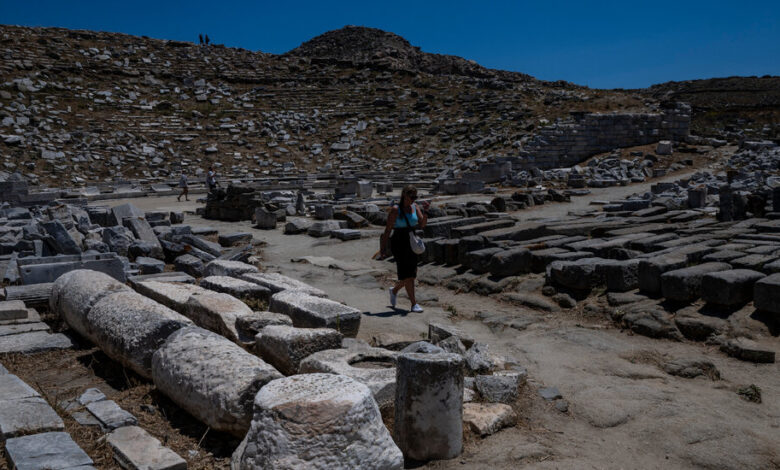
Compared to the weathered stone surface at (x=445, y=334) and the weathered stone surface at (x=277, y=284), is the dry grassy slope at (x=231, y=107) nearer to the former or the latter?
the weathered stone surface at (x=277, y=284)

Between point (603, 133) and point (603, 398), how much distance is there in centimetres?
2710

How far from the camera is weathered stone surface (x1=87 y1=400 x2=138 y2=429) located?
4.61 meters

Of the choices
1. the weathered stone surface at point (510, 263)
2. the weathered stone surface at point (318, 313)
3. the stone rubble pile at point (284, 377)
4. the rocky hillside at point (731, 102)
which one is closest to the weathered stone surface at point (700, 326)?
the stone rubble pile at point (284, 377)

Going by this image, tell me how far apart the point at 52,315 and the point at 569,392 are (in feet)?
21.0

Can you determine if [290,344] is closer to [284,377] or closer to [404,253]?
[284,377]

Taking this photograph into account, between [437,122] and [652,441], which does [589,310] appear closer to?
[652,441]

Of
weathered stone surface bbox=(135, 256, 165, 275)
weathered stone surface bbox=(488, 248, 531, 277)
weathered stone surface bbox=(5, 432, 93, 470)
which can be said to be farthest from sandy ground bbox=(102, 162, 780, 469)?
weathered stone surface bbox=(135, 256, 165, 275)

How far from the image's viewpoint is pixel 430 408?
424 cm

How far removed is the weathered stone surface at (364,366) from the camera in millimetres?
4738

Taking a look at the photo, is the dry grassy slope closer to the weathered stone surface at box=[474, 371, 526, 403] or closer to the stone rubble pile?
the stone rubble pile

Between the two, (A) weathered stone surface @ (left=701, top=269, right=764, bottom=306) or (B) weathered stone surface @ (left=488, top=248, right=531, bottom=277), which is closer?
(A) weathered stone surface @ (left=701, top=269, right=764, bottom=306)

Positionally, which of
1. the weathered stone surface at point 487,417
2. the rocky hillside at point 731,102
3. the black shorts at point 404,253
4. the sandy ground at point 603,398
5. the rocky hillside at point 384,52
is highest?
the rocky hillside at point 384,52

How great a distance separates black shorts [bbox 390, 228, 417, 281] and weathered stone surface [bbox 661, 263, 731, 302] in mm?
3162

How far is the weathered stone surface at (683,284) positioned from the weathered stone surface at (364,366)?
12.8 ft
